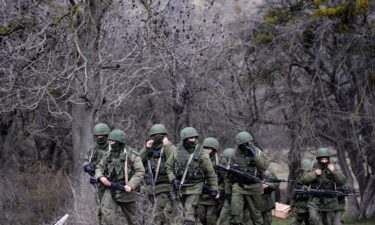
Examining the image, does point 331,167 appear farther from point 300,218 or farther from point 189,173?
point 189,173

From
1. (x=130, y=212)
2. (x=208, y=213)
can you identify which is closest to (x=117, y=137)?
(x=130, y=212)

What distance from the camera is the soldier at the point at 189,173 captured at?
13.3 m

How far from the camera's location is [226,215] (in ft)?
48.6

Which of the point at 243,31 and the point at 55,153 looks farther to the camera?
the point at 55,153

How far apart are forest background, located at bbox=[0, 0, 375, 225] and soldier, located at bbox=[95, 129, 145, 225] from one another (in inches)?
162

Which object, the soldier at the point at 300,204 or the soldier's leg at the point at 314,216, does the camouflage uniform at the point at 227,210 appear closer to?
the soldier at the point at 300,204

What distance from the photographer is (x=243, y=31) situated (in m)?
23.7

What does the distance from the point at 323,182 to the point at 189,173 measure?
2.69 meters

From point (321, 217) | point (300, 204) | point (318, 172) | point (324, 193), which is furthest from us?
point (300, 204)

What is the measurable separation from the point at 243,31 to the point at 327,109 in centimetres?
340

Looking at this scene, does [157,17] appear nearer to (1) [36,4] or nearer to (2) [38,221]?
(1) [36,4]

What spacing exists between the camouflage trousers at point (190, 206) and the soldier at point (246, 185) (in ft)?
4.31

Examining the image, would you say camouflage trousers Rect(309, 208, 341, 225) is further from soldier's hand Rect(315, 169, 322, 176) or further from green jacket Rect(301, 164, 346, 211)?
soldier's hand Rect(315, 169, 322, 176)

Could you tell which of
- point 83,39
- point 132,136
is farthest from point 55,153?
point 83,39
